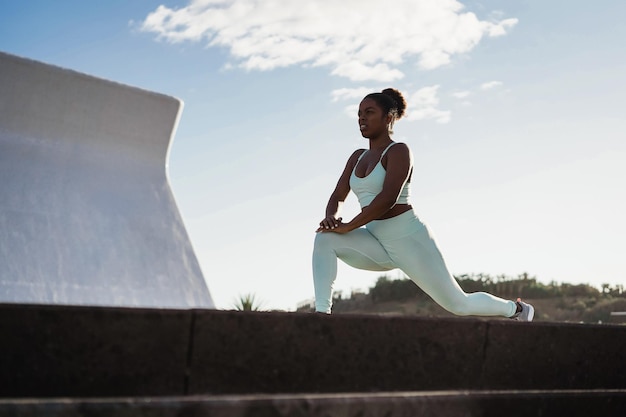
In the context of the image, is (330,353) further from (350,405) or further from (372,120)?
(372,120)

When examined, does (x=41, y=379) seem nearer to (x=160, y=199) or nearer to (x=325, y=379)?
(x=325, y=379)

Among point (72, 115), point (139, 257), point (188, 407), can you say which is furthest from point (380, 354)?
point (72, 115)

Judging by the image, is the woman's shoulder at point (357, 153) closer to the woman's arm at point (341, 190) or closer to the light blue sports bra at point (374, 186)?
the woman's arm at point (341, 190)

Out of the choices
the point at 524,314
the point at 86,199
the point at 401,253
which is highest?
the point at 86,199

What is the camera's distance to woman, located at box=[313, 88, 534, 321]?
17.0 ft

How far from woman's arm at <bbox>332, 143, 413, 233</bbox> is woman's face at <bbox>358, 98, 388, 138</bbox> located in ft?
0.97

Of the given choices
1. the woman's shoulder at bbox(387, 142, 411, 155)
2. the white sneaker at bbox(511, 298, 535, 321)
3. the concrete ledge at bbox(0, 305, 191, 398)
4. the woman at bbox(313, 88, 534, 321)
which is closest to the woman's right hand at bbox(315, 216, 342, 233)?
the woman at bbox(313, 88, 534, 321)

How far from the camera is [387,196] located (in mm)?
5211

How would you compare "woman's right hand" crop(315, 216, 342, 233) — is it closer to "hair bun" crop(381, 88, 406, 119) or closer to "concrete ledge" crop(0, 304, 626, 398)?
"hair bun" crop(381, 88, 406, 119)

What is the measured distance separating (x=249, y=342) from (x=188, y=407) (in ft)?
→ 2.90

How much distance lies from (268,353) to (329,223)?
6.46 ft

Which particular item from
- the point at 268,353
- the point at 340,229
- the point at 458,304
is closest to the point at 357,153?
the point at 340,229

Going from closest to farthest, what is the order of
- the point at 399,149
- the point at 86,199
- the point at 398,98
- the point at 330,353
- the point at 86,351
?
the point at 86,351, the point at 330,353, the point at 399,149, the point at 398,98, the point at 86,199

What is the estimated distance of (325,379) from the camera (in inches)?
136
